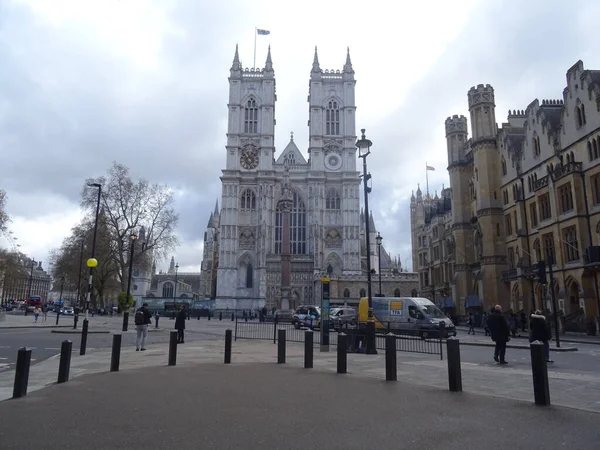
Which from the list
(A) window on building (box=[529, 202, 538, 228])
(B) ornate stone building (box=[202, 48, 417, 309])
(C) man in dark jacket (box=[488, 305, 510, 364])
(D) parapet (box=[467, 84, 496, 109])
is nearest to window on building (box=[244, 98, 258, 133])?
(B) ornate stone building (box=[202, 48, 417, 309])

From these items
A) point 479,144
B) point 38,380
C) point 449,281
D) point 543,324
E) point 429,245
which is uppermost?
point 479,144

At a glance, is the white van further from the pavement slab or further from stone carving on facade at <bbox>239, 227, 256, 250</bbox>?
stone carving on facade at <bbox>239, 227, 256, 250</bbox>

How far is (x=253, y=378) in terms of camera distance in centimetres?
956

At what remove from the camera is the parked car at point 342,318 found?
91.0 feet

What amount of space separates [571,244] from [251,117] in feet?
187

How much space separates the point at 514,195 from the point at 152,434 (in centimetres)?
3360

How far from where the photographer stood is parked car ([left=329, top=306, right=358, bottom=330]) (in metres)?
27.7

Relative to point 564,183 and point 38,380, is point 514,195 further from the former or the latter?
point 38,380

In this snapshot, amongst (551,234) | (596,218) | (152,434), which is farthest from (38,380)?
(551,234)

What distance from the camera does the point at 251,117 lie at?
245ft

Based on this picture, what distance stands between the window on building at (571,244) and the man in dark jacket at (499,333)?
1648 centimetres

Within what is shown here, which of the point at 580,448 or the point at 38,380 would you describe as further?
the point at 38,380

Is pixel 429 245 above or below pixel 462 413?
above

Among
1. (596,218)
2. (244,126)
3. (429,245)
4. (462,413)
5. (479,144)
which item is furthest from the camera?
(244,126)
